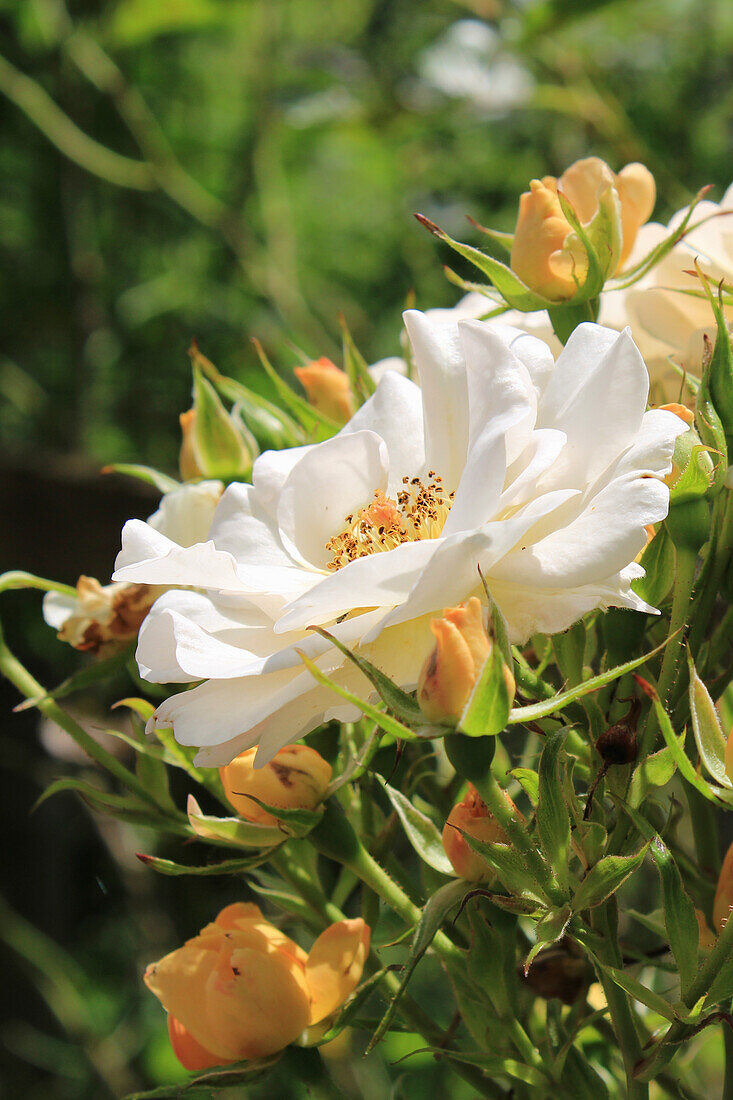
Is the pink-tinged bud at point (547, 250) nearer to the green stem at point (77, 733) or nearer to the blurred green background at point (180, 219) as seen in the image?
the green stem at point (77, 733)

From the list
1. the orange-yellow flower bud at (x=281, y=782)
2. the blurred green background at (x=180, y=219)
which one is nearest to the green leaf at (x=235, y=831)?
the orange-yellow flower bud at (x=281, y=782)

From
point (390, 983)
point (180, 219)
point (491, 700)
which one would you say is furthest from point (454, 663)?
point (180, 219)

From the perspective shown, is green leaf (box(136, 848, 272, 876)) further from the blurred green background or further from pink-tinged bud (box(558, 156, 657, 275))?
the blurred green background

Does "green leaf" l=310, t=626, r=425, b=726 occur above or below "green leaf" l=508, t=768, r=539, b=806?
above

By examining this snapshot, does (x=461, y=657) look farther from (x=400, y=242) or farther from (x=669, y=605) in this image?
(x=400, y=242)

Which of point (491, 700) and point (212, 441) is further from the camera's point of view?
point (212, 441)

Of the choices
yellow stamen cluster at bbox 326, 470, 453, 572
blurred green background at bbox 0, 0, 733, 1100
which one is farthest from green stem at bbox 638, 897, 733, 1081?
blurred green background at bbox 0, 0, 733, 1100

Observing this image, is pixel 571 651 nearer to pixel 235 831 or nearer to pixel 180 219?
pixel 235 831
